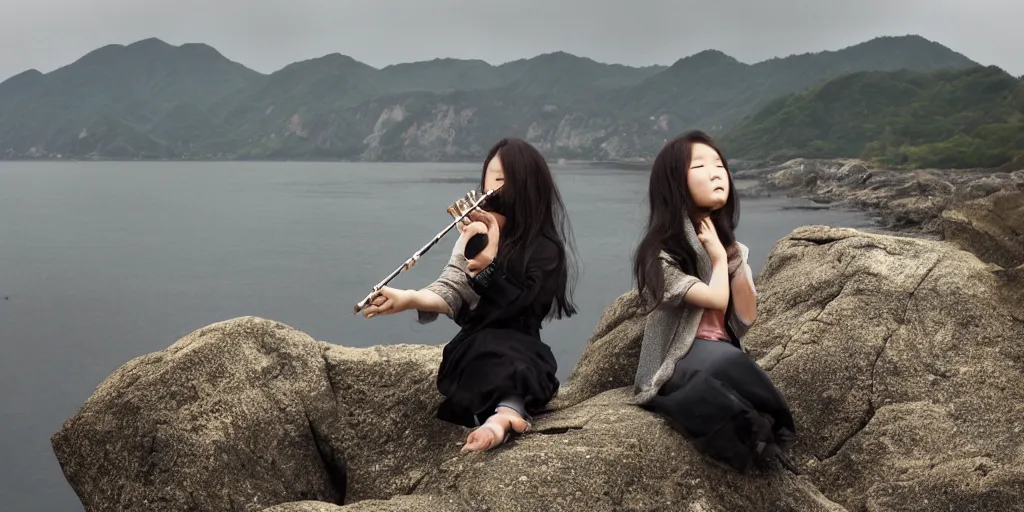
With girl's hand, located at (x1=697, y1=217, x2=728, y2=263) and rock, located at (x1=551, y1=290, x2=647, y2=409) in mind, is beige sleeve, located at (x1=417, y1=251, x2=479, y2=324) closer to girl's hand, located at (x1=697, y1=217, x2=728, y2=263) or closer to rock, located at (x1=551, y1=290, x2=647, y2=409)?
rock, located at (x1=551, y1=290, x2=647, y2=409)

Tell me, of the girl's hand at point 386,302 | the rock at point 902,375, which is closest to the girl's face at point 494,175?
the girl's hand at point 386,302

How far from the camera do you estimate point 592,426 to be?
5.14 m

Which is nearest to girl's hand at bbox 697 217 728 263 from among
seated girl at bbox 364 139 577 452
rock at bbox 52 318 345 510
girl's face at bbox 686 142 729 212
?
girl's face at bbox 686 142 729 212

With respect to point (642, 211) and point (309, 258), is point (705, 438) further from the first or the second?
point (309, 258)

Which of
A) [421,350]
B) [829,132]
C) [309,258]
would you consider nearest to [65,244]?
[309,258]

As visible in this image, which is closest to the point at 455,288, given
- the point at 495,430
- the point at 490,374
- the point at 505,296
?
the point at 505,296

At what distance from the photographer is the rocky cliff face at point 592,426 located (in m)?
4.90

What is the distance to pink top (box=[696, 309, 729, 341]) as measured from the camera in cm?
551

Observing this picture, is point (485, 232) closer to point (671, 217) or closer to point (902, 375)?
point (671, 217)

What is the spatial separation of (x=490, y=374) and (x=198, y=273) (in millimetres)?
36816

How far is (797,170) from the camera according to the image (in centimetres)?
6938

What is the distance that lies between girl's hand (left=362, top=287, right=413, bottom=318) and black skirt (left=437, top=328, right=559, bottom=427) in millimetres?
639

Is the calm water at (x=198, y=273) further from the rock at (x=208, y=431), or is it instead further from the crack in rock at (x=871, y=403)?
the rock at (x=208, y=431)

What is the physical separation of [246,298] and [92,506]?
27.9 m
